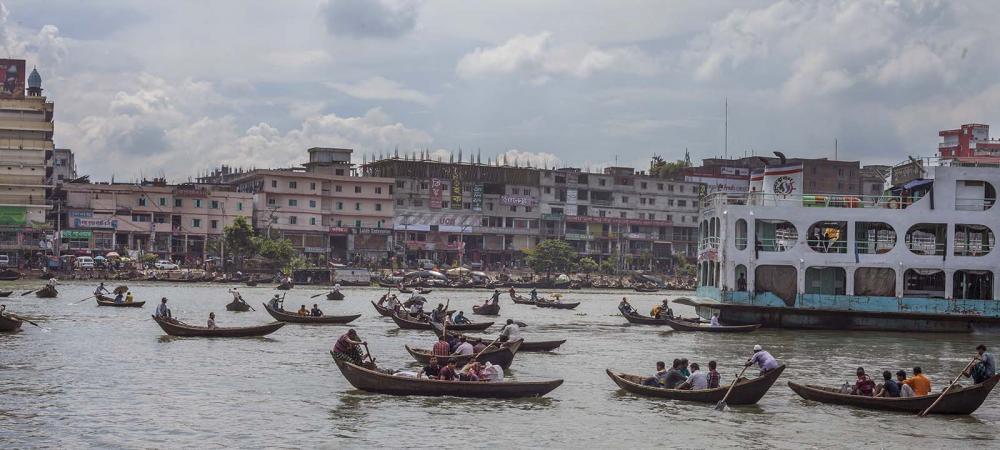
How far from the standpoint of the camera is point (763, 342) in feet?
132

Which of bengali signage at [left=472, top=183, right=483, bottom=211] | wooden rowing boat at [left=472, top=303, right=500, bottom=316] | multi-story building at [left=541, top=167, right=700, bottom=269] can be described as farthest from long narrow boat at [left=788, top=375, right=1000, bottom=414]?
multi-story building at [left=541, top=167, right=700, bottom=269]

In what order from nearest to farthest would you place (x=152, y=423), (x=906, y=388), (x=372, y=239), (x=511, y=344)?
(x=152, y=423)
(x=906, y=388)
(x=511, y=344)
(x=372, y=239)

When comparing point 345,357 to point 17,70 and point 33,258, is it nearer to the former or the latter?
point 33,258

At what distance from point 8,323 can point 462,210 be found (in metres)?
68.6

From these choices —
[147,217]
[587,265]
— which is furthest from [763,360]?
[587,265]

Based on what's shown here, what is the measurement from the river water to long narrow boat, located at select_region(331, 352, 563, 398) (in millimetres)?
226

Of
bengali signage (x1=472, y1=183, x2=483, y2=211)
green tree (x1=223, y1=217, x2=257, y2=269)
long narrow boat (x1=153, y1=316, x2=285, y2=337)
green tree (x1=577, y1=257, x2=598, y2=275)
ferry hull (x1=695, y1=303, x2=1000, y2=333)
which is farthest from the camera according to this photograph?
green tree (x1=577, y1=257, x2=598, y2=275)

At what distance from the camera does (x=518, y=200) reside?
108 meters

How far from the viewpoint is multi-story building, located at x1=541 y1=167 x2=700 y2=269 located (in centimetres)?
11031

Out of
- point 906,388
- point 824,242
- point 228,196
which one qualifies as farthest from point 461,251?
point 906,388

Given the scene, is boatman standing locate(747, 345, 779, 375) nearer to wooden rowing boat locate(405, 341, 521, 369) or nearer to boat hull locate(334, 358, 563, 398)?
boat hull locate(334, 358, 563, 398)

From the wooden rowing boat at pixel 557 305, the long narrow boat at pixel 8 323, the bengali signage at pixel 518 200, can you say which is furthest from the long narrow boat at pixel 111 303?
the bengali signage at pixel 518 200

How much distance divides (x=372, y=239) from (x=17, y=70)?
110ft

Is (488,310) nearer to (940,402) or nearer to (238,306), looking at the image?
(238,306)
